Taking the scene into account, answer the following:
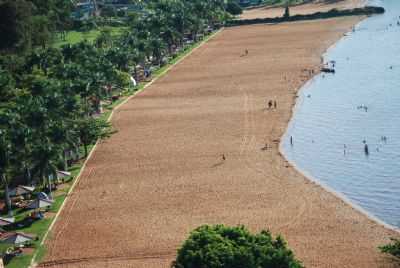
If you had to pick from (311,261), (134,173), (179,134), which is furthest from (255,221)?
(179,134)

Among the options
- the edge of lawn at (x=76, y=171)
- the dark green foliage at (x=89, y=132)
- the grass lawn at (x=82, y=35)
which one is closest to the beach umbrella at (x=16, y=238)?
the edge of lawn at (x=76, y=171)

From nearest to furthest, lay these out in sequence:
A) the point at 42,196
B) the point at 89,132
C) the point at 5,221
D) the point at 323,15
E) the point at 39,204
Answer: the point at 5,221 → the point at 39,204 → the point at 42,196 → the point at 89,132 → the point at 323,15

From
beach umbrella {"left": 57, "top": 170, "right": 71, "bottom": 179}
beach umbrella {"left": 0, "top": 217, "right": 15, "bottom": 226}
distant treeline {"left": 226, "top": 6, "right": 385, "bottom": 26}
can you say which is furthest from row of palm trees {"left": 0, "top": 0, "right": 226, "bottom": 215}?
distant treeline {"left": 226, "top": 6, "right": 385, "bottom": 26}

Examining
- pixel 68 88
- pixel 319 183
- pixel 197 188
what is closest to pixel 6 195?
pixel 197 188

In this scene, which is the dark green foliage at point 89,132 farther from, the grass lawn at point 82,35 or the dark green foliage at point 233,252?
the grass lawn at point 82,35

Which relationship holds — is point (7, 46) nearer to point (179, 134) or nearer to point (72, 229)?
point (179, 134)

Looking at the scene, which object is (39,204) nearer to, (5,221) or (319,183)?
(5,221)
